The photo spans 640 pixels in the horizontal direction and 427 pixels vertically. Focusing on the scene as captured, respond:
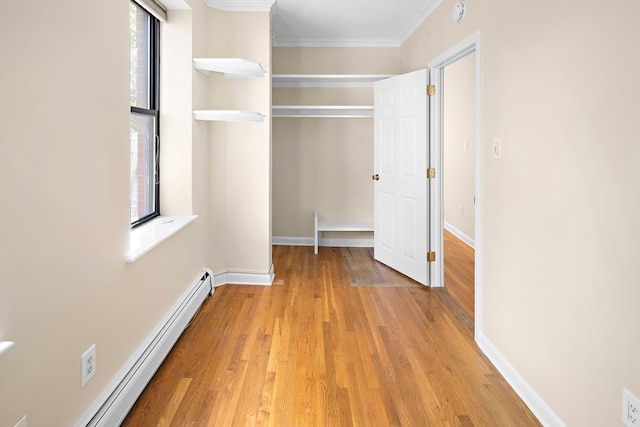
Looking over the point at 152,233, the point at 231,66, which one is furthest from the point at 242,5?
the point at 152,233

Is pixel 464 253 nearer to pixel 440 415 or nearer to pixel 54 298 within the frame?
pixel 440 415

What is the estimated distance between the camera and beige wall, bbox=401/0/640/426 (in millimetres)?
1447

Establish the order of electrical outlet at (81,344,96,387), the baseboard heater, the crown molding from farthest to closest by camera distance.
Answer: the crown molding < the baseboard heater < electrical outlet at (81,344,96,387)

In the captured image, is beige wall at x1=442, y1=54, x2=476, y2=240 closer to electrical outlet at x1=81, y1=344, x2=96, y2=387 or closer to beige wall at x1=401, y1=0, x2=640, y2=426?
beige wall at x1=401, y1=0, x2=640, y2=426

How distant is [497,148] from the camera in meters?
2.42

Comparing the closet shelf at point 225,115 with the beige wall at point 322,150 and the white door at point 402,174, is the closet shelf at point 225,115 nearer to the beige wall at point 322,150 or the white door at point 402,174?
the white door at point 402,174

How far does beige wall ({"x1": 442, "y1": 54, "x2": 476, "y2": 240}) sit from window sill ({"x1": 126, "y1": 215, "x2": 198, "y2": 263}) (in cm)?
A: 361

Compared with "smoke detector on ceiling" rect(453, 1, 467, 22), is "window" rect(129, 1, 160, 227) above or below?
below

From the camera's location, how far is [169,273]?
8.81 feet

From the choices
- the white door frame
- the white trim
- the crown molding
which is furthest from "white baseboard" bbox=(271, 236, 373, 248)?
the crown molding

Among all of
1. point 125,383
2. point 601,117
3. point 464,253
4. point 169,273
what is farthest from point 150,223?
point 464,253

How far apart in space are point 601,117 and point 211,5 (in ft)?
10.3

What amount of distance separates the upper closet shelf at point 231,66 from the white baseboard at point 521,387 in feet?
8.23

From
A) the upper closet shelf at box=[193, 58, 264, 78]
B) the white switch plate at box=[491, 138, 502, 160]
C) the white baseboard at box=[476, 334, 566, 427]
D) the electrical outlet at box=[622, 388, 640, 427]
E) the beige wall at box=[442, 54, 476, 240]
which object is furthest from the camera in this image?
the beige wall at box=[442, 54, 476, 240]
